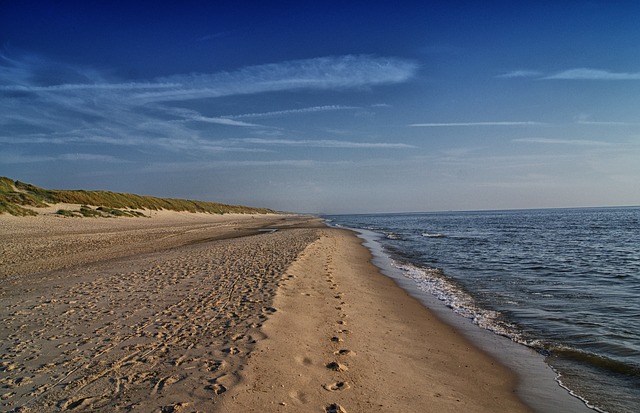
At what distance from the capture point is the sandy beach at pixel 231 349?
4.53 meters

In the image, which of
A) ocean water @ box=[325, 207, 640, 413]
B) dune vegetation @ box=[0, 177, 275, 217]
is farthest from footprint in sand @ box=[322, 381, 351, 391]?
A: dune vegetation @ box=[0, 177, 275, 217]

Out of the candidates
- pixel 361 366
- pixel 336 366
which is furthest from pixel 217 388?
pixel 361 366

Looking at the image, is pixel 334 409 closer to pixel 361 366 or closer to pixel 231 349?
pixel 361 366

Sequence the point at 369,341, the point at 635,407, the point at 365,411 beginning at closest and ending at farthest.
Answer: the point at 365,411
the point at 635,407
the point at 369,341

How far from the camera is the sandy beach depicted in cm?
453

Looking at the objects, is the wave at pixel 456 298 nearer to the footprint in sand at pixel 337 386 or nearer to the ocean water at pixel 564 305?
the ocean water at pixel 564 305

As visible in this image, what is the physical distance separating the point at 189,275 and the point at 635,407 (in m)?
11.4

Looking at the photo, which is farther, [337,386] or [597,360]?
[597,360]

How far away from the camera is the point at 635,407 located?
5.00 meters

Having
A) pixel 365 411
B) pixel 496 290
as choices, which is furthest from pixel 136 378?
pixel 496 290

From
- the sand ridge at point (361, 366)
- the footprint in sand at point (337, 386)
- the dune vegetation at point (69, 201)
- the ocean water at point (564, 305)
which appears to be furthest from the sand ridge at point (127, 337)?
the dune vegetation at point (69, 201)

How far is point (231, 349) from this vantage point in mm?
5859

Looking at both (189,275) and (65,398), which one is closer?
(65,398)

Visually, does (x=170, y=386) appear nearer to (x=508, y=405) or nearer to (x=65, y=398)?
(x=65, y=398)
